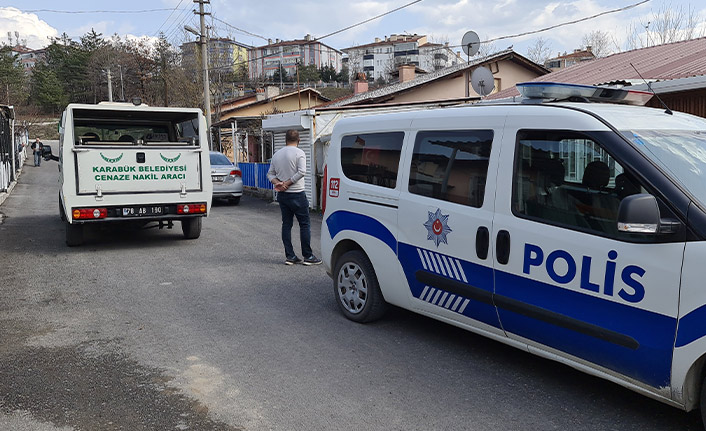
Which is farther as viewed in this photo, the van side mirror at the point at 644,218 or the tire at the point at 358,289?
the tire at the point at 358,289

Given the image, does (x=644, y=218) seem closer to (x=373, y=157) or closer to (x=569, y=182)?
(x=569, y=182)

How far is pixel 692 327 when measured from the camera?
3119 millimetres

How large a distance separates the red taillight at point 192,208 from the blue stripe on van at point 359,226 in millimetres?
4657

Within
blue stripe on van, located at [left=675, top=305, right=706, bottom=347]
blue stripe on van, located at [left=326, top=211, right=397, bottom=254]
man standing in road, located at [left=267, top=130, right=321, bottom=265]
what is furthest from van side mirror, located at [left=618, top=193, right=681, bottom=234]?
man standing in road, located at [left=267, top=130, right=321, bottom=265]

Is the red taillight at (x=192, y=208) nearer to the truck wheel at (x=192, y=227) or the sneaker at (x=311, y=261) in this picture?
the truck wheel at (x=192, y=227)

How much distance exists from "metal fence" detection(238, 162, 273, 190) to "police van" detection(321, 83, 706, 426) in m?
14.3

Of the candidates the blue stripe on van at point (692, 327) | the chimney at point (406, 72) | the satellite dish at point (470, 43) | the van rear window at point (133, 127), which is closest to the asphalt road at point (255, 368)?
the blue stripe on van at point (692, 327)

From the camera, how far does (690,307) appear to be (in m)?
3.12

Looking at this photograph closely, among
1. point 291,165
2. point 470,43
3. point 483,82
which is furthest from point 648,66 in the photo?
point 291,165

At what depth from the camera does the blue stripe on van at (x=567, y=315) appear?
3281mm

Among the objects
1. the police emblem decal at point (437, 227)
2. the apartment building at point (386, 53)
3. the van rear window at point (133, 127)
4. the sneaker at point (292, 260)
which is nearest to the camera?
the police emblem decal at point (437, 227)

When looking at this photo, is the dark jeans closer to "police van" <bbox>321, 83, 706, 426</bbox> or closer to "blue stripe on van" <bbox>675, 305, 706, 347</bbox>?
"police van" <bbox>321, 83, 706, 426</bbox>

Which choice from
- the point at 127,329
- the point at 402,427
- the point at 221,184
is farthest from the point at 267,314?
the point at 221,184

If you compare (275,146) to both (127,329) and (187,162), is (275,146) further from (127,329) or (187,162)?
(127,329)
